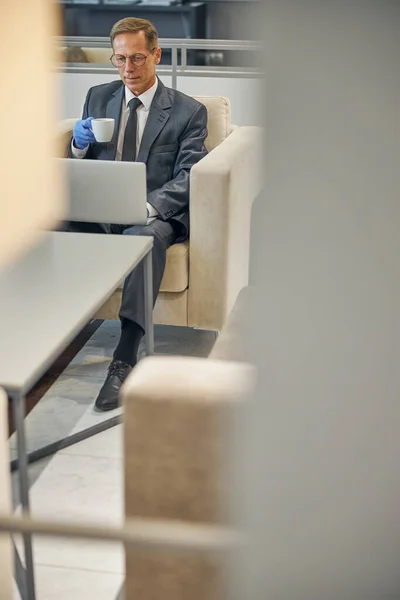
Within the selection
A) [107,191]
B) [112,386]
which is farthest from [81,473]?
[107,191]

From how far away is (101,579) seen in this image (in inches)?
35.1

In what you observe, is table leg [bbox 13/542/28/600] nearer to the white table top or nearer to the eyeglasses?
the white table top

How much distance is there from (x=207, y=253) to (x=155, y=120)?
32 cm

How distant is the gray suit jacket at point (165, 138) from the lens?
4.89 feet

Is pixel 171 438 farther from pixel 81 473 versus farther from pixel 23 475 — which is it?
pixel 81 473

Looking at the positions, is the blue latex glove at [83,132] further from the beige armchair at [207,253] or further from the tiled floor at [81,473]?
the tiled floor at [81,473]

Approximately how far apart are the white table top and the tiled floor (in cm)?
15

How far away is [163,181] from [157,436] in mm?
1027

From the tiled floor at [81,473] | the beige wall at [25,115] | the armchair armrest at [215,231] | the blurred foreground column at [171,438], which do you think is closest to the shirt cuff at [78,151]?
the armchair armrest at [215,231]

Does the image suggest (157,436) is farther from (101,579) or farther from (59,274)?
(59,274)

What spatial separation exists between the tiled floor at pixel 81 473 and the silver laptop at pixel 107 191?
11.9 inches

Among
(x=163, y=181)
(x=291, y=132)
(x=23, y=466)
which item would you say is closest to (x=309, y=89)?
(x=291, y=132)

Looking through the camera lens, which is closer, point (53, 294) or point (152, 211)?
point (53, 294)

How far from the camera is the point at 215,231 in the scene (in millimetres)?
1387
